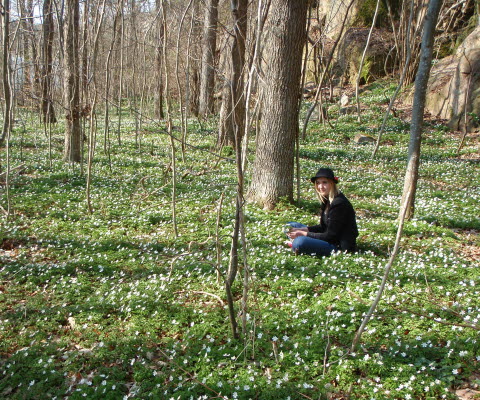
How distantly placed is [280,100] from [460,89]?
1256 cm

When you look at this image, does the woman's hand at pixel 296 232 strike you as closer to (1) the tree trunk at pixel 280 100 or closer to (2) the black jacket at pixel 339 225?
(2) the black jacket at pixel 339 225

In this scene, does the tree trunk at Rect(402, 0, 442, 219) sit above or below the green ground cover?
above

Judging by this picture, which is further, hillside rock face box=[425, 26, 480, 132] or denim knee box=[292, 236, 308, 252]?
hillside rock face box=[425, 26, 480, 132]

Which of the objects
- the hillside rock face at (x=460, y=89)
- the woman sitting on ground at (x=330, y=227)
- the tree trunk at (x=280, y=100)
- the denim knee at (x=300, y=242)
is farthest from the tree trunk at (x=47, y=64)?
the hillside rock face at (x=460, y=89)

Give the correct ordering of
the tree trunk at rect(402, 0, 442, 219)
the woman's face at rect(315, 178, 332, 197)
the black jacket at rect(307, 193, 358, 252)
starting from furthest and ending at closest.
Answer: the tree trunk at rect(402, 0, 442, 219)
the woman's face at rect(315, 178, 332, 197)
the black jacket at rect(307, 193, 358, 252)

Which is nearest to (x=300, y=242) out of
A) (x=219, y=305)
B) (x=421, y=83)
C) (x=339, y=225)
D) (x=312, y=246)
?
(x=312, y=246)

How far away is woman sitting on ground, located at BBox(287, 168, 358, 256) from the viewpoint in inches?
221

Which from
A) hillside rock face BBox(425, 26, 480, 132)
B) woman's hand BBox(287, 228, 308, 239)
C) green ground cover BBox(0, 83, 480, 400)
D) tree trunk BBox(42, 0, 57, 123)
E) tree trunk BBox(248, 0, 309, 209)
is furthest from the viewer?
hillside rock face BBox(425, 26, 480, 132)

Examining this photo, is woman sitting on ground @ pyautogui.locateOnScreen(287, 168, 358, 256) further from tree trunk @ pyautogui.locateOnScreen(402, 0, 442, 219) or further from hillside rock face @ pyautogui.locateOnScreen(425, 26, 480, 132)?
hillside rock face @ pyautogui.locateOnScreen(425, 26, 480, 132)

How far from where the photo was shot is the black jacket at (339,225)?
5.59m

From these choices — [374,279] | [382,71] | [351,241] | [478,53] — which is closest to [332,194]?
[351,241]

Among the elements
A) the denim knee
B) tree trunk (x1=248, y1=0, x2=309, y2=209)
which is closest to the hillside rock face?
tree trunk (x1=248, y1=0, x2=309, y2=209)

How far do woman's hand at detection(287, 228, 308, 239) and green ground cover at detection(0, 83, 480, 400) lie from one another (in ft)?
0.93

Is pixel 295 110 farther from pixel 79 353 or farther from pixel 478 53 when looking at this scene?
pixel 478 53
